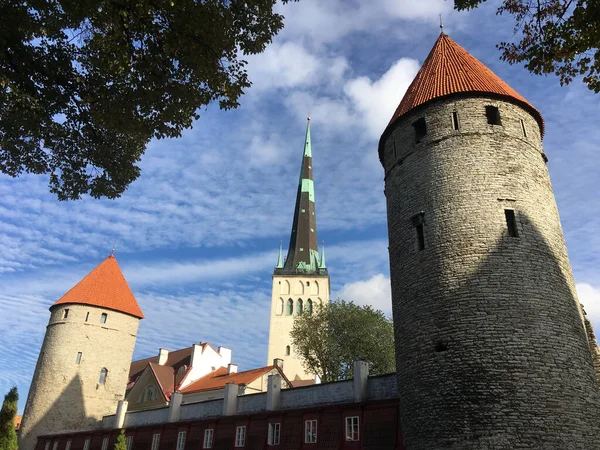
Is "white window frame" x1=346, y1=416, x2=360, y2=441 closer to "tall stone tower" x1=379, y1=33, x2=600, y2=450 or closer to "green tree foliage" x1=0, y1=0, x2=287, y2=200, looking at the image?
"tall stone tower" x1=379, y1=33, x2=600, y2=450

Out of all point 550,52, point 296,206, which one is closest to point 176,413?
point 550,52

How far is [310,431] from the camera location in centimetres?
1866

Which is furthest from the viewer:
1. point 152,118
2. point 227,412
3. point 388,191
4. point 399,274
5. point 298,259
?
point 298,259

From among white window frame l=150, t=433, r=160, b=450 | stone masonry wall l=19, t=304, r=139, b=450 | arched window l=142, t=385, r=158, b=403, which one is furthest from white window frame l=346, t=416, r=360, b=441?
arched window l=142, t=385, r=158, b=403

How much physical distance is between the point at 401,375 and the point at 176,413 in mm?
15887

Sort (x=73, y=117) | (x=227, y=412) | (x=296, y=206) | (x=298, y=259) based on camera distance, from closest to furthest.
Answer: (x=73, y=117), (x=227, y=412), (x=298, y=259), (x=296, y=206)

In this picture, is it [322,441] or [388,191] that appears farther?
[322,441]

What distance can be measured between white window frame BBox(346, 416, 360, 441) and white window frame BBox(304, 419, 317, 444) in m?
1.52

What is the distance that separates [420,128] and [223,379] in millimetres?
22965

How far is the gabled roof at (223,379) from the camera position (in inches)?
1147

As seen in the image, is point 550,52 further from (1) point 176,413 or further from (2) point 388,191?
(1) point 176,413

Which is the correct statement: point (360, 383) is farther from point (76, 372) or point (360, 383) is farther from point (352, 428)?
point (76, 372)

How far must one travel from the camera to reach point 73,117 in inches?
459

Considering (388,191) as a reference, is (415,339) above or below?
below
